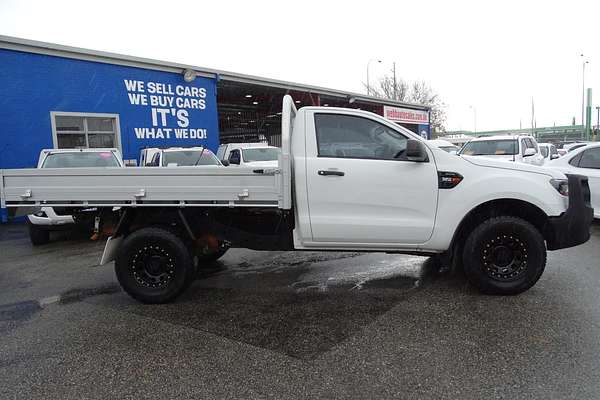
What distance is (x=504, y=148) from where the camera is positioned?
13.0 metres

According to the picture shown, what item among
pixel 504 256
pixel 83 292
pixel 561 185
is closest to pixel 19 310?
pixel 83 292

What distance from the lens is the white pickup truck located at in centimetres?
456

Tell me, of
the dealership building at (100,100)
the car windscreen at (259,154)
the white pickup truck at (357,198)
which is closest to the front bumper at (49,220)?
the white pickup truck at (357,198)

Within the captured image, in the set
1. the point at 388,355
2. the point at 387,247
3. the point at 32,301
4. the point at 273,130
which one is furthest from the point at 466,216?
the point at 273,130

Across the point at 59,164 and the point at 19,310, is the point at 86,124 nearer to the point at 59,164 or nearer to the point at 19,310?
the point at 59,164

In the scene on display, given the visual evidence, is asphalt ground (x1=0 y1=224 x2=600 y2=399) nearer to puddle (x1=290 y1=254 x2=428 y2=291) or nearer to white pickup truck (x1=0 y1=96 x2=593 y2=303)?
puddle (x1=290 y1=254 x2=428 y2=291)

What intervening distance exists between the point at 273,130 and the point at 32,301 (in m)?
32.2

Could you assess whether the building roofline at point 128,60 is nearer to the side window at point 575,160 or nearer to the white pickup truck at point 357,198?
the white pickup truck at point 357,198

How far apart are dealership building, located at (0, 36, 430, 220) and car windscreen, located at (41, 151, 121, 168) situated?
4105 mm

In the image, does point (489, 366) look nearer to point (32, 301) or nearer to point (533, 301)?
point (533, 301)

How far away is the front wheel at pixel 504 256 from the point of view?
15.3 feet

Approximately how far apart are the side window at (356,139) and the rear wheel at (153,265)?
1.84 metres

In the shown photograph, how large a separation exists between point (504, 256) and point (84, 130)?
1311cm

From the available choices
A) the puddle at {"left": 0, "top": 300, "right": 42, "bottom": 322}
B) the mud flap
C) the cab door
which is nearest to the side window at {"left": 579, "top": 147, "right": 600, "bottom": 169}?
the cab door
